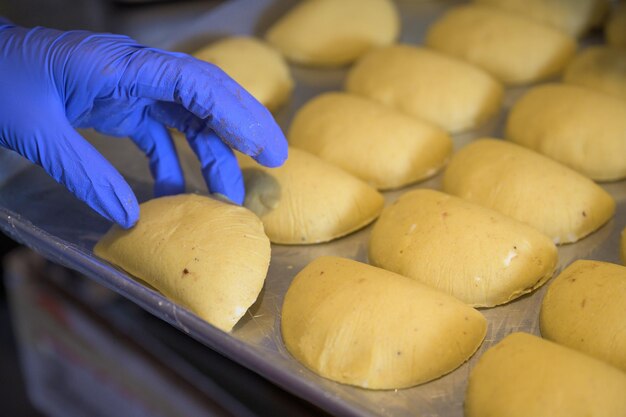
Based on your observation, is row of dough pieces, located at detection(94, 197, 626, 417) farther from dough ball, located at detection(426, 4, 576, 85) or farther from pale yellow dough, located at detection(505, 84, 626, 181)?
dough ball, located at detection(426, 4, 576, 85)

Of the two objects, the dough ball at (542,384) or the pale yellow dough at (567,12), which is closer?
the dough ball at (542,384)

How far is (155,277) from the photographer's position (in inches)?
50.4

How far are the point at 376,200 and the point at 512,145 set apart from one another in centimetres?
30

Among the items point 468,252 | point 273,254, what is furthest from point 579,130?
point 273,254

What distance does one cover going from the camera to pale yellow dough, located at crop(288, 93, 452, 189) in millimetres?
1566

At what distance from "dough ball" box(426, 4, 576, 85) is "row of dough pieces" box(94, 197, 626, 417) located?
2.19ft

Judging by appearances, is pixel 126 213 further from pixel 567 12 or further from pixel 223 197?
pixel 567 12

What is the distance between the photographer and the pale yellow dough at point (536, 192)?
140 cm

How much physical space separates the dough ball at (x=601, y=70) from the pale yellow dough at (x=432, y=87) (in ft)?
0.60

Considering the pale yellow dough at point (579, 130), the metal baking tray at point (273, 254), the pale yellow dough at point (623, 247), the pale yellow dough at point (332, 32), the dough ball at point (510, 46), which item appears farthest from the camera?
the pale yellow dough at point (332, 32)

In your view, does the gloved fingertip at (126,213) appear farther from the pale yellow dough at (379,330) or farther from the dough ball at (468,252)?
the dough ball at (468,252)

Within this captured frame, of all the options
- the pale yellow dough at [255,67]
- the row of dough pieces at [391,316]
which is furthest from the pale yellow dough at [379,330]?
the pale yellow dough at [255,67]

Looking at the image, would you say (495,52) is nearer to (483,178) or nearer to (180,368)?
(483,178)

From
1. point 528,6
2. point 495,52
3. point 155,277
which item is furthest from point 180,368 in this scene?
point 528,6
